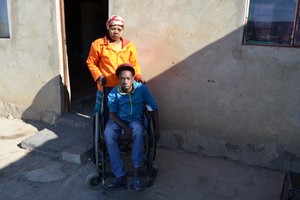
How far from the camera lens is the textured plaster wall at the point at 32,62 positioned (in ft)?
15.6

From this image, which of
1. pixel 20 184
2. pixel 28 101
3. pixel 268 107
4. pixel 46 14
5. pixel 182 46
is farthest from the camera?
pixel 28 101

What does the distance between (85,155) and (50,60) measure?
1851mm

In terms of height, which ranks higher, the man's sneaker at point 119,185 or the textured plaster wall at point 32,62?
the textured plaster wall at point 32,62

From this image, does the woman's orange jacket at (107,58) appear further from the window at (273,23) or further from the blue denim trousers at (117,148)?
the window at (273,23)

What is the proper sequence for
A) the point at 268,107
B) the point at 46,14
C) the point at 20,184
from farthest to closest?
the point at 46,14, the point at 268,107, the point at 20,184

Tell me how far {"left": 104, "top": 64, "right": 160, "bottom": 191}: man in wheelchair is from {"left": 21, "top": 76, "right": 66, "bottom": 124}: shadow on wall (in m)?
1.88

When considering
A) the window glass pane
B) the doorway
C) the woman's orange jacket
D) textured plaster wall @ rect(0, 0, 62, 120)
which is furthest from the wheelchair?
the doorway

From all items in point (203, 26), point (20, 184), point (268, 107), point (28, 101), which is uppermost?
point (203, 26)

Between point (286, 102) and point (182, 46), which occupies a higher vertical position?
point (182, 46)

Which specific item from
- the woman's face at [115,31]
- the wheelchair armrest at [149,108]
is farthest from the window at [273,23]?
the woman's face at [115,31]

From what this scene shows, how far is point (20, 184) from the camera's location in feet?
11.0

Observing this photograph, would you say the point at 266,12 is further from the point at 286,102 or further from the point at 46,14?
the point at 46,14

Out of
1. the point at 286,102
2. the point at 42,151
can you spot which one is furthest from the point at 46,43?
the point at 286,102

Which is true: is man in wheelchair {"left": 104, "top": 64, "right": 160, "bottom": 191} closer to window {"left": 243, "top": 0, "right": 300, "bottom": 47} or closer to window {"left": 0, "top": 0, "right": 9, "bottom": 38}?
window {"left": 243, "top": 0, "right": 300, "bottom": 47}
